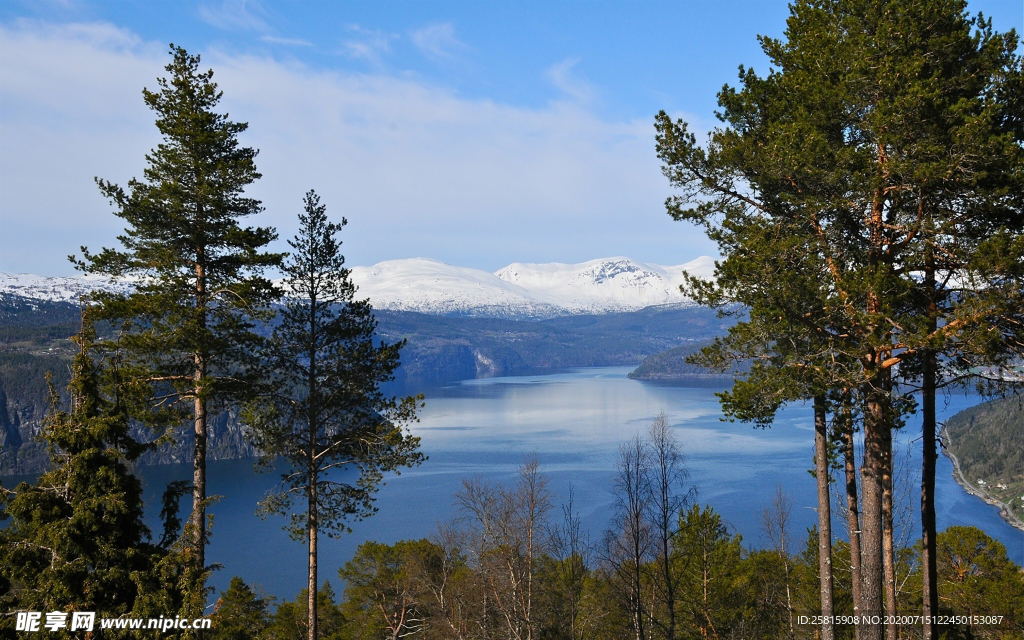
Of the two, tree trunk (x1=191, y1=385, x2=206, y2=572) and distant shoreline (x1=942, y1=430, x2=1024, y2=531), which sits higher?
tree trunk (x1=191, y1=385, x2=206, y2=572)

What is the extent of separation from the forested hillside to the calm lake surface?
2.57 meters

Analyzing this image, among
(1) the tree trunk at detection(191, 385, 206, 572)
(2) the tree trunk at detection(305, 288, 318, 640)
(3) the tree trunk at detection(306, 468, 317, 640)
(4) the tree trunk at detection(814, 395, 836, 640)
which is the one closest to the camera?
(4) the tree trunk at detection(814, 395, 836, 640)

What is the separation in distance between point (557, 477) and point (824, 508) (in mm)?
53305

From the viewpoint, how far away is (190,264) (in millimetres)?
10047

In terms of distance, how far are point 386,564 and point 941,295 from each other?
54.1 ft

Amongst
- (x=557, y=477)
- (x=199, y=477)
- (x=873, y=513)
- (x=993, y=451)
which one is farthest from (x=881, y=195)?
(x=993, y=451)

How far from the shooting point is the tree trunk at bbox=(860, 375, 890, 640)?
7172 millimetres

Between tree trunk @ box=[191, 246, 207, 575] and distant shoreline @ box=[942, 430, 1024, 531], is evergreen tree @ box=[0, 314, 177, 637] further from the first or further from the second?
distant shoreline @ box=[942, 430, 1024, 531]

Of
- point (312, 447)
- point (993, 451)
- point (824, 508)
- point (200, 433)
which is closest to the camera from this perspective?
point (824, 508)

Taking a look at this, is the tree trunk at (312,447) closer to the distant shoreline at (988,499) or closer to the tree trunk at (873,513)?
the tree trunk at (873,513)

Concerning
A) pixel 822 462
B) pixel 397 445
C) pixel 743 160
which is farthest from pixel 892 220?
pixel 397 445

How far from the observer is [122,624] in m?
7.16
